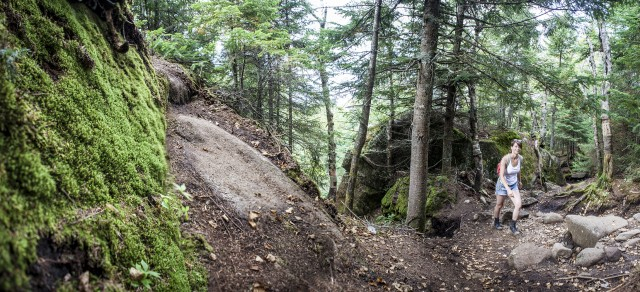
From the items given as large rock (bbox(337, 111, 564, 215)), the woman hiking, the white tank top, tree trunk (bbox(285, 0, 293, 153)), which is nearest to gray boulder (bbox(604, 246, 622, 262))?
the woman hiking

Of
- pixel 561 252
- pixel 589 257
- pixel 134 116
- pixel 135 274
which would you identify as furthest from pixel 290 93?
pixel 135 274

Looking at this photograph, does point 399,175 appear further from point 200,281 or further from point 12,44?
point 12,44

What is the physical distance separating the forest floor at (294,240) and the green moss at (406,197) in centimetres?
231

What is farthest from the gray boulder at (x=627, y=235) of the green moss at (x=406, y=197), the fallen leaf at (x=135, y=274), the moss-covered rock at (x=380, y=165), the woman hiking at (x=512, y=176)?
the fallen leaf at (x=135, y=274)

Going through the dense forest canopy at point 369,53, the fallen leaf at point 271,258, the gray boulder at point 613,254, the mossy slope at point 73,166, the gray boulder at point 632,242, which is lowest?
the gray boulder at point 613,254

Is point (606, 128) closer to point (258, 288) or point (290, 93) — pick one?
point (290, 93)

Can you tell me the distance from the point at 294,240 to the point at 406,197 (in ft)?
27.6

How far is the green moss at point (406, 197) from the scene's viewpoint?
37.0 ft

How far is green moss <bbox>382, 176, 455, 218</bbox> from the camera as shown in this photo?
11.3 m

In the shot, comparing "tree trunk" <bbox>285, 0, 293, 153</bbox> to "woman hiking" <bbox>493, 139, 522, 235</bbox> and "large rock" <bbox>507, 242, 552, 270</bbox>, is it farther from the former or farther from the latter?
"large rock" <bbox>507, 242, 552, 270</bbox>

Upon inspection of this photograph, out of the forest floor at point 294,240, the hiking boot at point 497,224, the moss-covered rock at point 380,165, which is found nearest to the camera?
the forest floor at point 294,240

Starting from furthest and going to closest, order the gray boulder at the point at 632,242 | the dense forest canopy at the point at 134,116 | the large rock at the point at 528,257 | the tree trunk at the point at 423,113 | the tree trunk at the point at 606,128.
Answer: the tree trunk at the point at 606,128 < the tree trunk at the point at 423,113 < the large rock at the point at 528,257 < the gray boulder at the point at 632,242 < the dense forest canopy at the point at 134,116

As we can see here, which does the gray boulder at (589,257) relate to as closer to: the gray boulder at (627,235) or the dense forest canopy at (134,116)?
the gray boulder at (627,235)

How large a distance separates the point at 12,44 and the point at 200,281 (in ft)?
7.75
